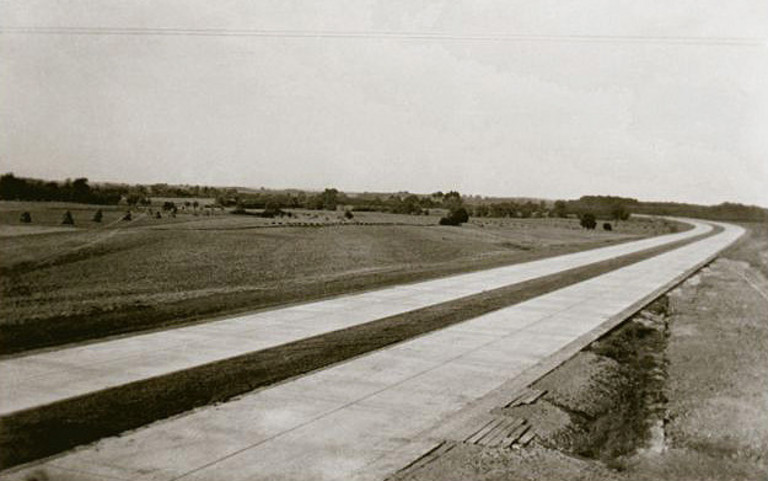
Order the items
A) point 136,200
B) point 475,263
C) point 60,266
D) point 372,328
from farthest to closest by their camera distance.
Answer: point 136,200 → point 475,263 → point 60,266 → point 372,328

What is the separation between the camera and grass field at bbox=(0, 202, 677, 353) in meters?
12.5

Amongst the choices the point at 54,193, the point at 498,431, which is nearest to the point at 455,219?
the point at 54,193

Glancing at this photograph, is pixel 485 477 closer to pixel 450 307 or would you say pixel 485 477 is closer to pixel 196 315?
pixel 196 315

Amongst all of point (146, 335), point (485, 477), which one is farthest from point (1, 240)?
point (485, 477)

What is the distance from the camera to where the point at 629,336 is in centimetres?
1310

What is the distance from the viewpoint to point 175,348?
33.4ft

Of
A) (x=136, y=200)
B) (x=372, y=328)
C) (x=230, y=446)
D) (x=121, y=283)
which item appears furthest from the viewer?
(x=136, y=200)

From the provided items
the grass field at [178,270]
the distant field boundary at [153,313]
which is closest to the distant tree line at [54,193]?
the grass field at [178,270]

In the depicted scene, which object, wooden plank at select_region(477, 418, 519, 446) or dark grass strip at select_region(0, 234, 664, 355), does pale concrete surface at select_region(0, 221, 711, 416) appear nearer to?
dark grass strip at select_region(0, 234, 664, 355)

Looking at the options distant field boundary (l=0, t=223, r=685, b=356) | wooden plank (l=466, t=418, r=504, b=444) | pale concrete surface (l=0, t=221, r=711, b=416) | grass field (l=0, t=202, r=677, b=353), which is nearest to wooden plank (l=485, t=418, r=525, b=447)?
wooden plank (l=466, t=418, r=504, b=444)

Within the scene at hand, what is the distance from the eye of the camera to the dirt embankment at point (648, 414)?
6.23 metres

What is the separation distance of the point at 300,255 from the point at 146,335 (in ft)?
51.5

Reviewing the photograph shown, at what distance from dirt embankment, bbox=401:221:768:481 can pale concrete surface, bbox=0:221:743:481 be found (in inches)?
25.7

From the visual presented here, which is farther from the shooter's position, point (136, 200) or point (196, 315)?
point (136, 200)
